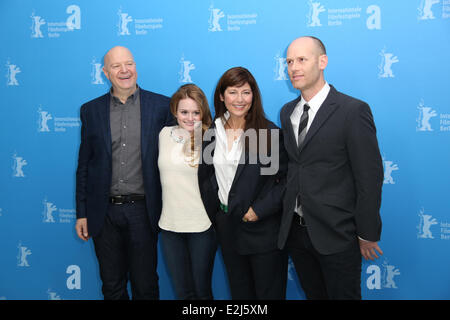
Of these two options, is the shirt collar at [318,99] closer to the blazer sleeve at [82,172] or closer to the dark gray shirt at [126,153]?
the dark gray shirt at [126,153]

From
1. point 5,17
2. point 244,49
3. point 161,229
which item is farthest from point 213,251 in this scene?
point 5,17

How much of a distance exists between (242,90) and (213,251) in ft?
3.26

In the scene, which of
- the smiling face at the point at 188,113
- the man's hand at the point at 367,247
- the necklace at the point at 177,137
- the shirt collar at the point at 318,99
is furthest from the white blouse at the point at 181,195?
the man's hand at the point at 367,247

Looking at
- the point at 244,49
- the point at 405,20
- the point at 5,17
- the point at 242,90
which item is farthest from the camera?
the point at 5,17

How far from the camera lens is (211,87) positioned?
2.60 m

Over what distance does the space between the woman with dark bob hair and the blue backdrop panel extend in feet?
2.31

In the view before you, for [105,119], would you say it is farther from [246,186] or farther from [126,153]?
[246,186]

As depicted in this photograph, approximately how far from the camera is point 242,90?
1879mm

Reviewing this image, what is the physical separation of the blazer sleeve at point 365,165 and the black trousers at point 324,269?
0.59ft

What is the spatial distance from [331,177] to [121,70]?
4.66 feet

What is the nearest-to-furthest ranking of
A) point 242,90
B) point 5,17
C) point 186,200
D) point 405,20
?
point 242,90 < point 186,200 < point 405,20 < point 5,17

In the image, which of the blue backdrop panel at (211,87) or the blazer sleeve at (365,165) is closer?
the blazer sleeve at (365,165)

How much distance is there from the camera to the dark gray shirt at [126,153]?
6.97ft

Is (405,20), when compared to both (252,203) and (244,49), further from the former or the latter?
(252,203)
